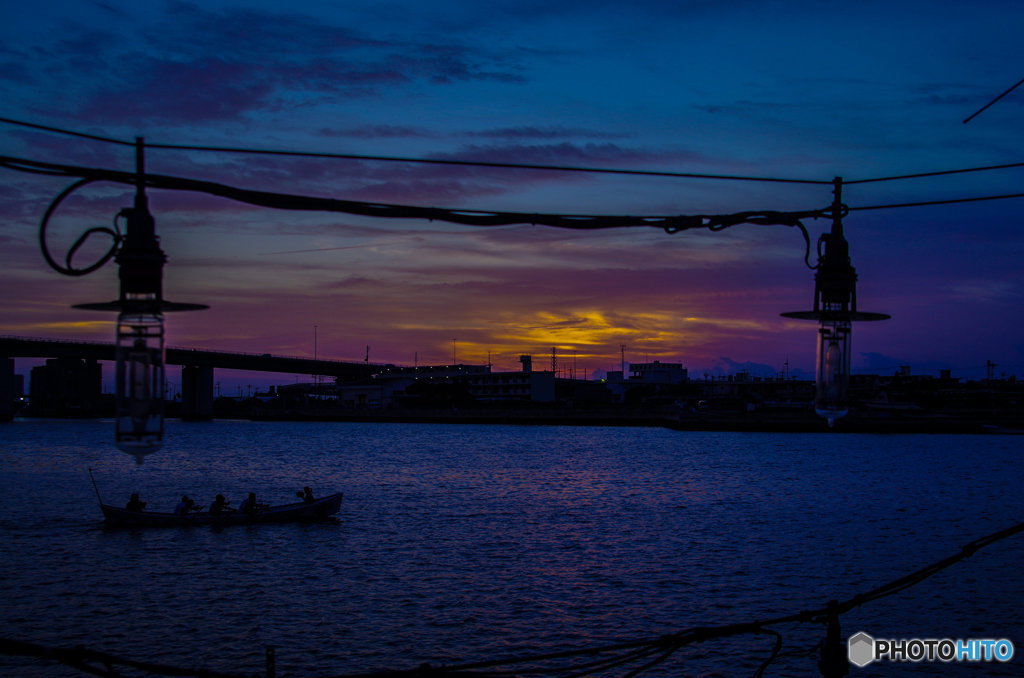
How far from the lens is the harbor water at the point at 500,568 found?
26.7 meters

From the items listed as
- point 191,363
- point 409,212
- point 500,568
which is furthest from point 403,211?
point 191,363

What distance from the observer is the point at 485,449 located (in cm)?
11806

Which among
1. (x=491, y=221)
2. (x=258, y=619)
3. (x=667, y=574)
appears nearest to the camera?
(x=491, y=221)

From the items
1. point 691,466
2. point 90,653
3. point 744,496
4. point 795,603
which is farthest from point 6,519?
point 691,466

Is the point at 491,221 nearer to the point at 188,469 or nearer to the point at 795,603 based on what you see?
the point at 795,603

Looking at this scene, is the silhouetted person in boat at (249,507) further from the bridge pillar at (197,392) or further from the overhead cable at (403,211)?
the bridge pillar at (197,392)

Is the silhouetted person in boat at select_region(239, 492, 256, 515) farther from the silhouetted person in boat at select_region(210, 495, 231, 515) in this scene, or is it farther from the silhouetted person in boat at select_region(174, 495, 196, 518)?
the silhouetted person in boat at select_region(174, 495, 196, 518)

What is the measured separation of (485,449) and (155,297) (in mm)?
114920

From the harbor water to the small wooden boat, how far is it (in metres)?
0.78

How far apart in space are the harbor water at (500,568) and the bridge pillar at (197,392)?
87892 mm

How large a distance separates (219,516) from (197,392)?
141m

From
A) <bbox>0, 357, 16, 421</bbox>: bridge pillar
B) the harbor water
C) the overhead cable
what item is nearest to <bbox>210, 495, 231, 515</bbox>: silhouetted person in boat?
the harbor water

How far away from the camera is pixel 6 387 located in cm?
16562

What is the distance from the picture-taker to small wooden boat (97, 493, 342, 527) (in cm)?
4528
